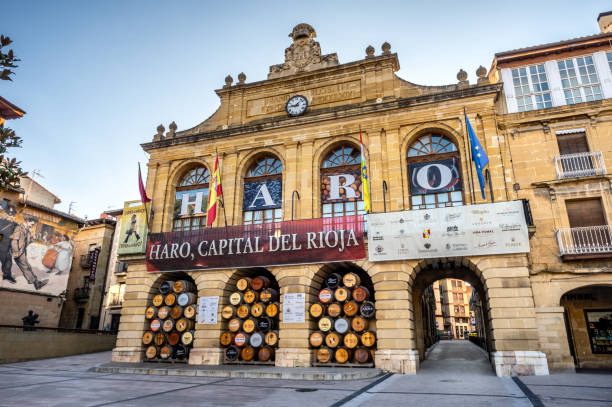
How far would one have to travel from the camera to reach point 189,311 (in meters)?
17.3

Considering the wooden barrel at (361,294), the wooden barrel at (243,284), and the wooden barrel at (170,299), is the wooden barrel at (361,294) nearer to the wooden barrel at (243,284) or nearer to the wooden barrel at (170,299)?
the wooden barrel at (243,284)

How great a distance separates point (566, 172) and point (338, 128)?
9112 millimetres

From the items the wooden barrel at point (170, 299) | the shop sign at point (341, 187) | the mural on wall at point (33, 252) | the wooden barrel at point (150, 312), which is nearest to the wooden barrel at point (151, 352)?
the wooden barrel at point (150, 312)

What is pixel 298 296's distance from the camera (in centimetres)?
1569

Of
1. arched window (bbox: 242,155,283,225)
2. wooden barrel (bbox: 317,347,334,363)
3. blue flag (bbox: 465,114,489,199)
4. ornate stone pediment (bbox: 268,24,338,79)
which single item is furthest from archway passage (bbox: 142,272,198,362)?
blue flag (bbox: 465,114,489,199)

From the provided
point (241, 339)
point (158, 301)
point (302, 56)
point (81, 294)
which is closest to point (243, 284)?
point (241, 339)

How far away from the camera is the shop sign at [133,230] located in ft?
62.1

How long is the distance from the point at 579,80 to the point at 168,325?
1996 cm

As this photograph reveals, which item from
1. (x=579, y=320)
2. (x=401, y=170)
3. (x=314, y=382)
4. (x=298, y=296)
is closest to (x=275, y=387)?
(x=314, y=382)

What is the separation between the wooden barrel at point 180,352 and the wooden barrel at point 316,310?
5937 mm

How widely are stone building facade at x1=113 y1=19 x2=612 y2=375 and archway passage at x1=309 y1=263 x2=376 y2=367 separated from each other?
348 millimetres

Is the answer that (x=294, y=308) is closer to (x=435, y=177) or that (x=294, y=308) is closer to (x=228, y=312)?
(x=228, y=312)

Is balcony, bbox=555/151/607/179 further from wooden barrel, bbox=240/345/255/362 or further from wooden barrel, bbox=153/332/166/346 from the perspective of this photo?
wooden barrel, bbox=153/332/166/346

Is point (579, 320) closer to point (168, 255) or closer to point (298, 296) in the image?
point (298, 296)
